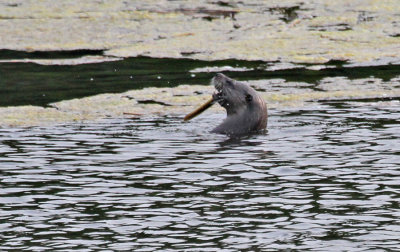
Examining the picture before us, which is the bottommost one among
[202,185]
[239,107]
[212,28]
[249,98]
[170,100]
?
Answer: [202,185]

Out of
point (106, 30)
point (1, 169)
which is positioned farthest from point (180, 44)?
point (1, 169)

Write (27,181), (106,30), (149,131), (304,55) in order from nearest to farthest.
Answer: (27,181), (149,131), (304,55), (106,30)

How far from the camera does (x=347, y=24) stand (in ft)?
78.9

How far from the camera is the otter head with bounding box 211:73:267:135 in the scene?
1514 cm

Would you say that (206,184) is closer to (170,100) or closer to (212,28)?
(170,100)

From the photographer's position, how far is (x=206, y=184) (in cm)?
1152

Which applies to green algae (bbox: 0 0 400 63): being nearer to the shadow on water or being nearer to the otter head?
the shadow on water

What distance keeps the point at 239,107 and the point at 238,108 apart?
22mm

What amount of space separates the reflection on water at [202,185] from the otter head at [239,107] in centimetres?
28

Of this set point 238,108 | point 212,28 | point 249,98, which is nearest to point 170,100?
point 238,108

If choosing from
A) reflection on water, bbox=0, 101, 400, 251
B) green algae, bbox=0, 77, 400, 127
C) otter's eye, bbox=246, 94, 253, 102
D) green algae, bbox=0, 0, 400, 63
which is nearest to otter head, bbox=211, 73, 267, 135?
otter's eye, bbox=246, 94, 253, 102

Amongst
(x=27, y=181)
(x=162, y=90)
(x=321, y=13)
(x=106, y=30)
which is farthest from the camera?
(x=321, y=13)

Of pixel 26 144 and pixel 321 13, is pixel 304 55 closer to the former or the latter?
pixel 321 13

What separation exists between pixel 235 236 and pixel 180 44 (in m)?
13.1
